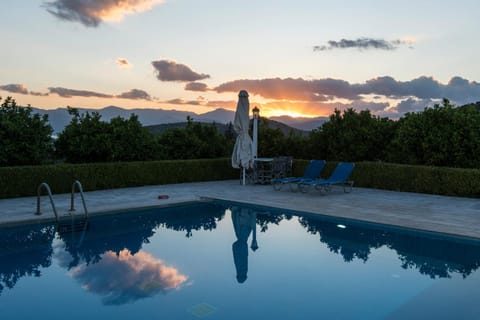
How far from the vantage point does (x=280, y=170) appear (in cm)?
1344

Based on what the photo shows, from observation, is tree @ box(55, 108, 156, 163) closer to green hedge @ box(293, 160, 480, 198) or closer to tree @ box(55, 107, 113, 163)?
tree @ box(55, 107, 113, 163)

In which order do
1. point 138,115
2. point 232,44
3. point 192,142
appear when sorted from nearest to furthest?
point 138,115
point 192,142
point 232,44

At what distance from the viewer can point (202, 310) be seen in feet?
14.2

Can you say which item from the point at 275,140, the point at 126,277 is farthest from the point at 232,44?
the point at 126,277

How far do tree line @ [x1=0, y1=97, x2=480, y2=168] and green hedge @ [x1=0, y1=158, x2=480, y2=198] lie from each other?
65cm

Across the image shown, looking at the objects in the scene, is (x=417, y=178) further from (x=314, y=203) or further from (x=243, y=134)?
(x=243, y=134)

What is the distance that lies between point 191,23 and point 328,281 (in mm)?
11700

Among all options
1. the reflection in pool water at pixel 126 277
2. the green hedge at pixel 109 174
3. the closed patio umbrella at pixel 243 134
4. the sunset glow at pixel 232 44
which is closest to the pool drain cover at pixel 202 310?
the reflection in pool water at pixel 126 277

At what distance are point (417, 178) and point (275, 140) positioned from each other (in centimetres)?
571

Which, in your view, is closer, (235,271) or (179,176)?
(235,271)

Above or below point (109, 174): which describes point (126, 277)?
below

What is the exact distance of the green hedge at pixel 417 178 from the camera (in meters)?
10.6

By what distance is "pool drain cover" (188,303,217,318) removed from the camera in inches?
166

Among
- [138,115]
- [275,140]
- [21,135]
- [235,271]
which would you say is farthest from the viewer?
[275,140]
